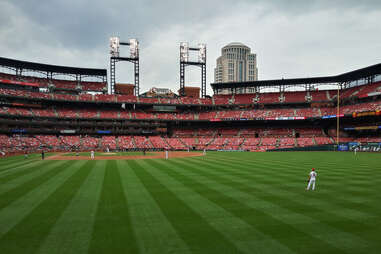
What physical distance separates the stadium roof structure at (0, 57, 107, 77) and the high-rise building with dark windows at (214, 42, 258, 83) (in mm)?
121393

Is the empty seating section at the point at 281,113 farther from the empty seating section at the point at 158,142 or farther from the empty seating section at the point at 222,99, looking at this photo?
the empty seating section at the point at 158,142

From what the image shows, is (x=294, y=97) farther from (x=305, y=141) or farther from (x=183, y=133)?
(x=183, y=133)

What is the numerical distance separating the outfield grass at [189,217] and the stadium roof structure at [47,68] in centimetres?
6246

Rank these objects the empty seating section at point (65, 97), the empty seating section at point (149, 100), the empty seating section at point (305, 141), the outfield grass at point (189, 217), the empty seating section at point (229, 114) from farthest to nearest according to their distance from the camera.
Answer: the empty seating section at point (149, 100), the empty seating section at point (229, 114), the empty seating section at point (65, 97), the empty seating section at point (305, 141), the outfield grass at point (189, 217)

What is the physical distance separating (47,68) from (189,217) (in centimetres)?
7551

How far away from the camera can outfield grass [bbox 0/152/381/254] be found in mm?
7031

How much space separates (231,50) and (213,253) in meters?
187

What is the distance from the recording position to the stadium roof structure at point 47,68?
2512 inches

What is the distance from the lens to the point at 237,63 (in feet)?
591

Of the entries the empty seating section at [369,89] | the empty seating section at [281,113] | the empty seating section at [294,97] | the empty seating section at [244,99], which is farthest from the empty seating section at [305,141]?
the empty seating section at [244,99]

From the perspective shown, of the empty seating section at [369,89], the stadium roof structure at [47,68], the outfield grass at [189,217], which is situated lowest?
the outfield grass at [189,217]

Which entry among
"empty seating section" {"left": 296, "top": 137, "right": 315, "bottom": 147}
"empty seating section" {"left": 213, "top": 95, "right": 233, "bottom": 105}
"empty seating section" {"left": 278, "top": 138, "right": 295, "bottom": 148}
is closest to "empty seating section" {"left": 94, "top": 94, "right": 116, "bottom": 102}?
"empty seating section" {"left": 213, "top": 95, "right": 233, "bottom": 105}

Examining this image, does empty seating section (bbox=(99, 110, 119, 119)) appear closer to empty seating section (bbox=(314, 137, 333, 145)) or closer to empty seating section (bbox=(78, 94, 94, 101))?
empty seating section (bbox=(78, 94, 94, 101))

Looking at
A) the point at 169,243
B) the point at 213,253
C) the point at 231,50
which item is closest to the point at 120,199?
the point at 169,243
